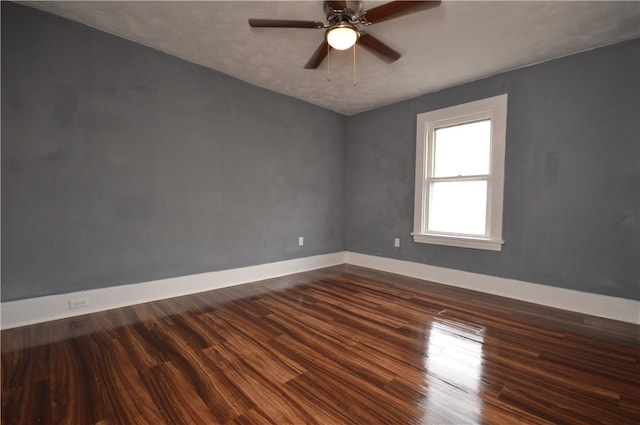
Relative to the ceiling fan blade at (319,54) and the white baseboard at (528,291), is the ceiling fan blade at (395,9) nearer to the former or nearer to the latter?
the ceiling fan blade at (319,54)

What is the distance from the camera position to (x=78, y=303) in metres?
2.27

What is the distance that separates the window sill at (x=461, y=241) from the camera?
118 inches

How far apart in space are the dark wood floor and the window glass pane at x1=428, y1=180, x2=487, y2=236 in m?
1.04

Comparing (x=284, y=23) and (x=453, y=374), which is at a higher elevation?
(x=284, y=23)

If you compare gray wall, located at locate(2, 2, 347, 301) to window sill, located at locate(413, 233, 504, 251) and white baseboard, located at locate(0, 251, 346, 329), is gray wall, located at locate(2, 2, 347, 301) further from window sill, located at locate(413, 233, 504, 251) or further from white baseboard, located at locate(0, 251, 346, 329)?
window sill, located at locate(413, 233, 504, 251)

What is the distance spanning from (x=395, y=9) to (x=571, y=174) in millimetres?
2343

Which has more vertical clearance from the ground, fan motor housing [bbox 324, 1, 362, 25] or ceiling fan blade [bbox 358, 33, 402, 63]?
fan motor housing [bbox 324, 1, 362, 25]

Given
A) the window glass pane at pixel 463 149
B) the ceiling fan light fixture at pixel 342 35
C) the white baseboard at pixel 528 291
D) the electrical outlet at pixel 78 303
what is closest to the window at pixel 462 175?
the window glass pane at pixel 463 149

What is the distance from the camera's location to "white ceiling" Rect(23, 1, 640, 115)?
2.01 metres

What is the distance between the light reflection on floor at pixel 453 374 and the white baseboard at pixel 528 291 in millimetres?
1119

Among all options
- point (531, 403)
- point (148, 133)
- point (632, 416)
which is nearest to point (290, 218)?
point (148, 133)

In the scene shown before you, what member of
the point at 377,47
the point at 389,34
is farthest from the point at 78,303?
the point at 389,34

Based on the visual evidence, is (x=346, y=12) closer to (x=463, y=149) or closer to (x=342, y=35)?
(x=342, y=35)

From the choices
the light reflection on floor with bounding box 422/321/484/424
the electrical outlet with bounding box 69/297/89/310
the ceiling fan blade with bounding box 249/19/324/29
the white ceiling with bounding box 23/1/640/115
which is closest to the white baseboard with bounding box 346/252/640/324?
the light reflection on floor with bounding box 422/321/484/424
